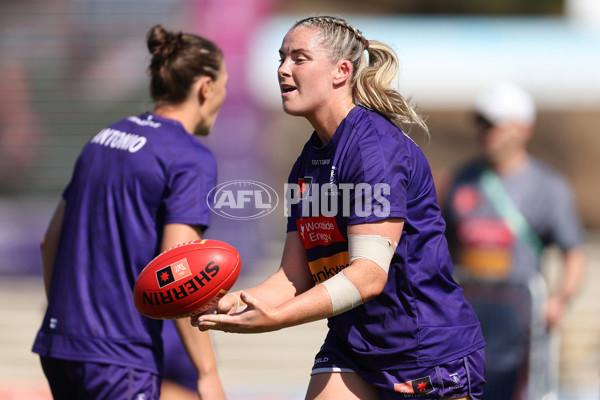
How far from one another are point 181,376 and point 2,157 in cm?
830

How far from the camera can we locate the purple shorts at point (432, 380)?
3055 millimetres

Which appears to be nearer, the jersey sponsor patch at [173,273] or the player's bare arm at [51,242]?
the jersey sponsor patch at [173,273]

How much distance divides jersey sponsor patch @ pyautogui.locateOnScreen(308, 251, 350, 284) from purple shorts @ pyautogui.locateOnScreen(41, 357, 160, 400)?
0.80m

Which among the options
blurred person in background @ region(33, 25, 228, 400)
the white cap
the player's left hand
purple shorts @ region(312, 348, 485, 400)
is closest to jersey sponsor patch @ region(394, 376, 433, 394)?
purple shorts @ region(312, 348, 485, 400)

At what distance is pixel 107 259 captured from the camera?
11.5 feet

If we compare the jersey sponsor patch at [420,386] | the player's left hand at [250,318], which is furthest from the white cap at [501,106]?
the player's left hand at [250,318]

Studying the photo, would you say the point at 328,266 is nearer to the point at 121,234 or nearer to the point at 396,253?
the point at 396,253

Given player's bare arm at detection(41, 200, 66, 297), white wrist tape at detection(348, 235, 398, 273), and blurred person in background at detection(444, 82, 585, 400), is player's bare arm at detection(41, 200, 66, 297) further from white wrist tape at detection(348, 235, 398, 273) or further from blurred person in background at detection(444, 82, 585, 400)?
blurred person in background at detection(444, 82, 585, 400)

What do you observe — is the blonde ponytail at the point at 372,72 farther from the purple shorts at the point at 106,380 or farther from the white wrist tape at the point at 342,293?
the purple shorts at the point at 106,380

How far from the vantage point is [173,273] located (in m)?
2.91

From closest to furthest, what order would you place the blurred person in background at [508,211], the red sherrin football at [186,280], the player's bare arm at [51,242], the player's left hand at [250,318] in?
the player's left hand at [250,318], the red sherrin football at [186,280], the player's bare arm at [51,242], the blurred person in background at [508,211]

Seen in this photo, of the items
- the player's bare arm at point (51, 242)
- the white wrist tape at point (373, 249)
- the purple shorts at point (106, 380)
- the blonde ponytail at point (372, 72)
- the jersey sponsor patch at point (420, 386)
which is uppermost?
the blonde ponytail at point (372, 72)

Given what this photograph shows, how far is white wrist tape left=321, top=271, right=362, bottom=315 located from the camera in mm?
2770

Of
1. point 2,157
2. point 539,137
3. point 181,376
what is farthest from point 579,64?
point 181,376
